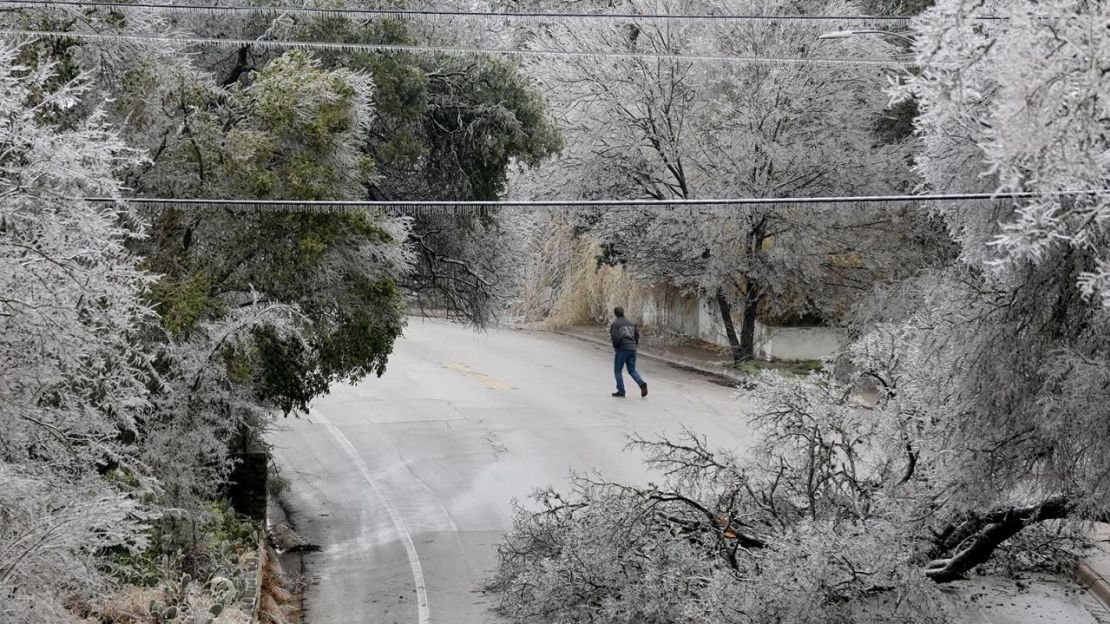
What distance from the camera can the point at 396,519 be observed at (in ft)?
52.6

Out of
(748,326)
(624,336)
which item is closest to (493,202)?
(624,336)

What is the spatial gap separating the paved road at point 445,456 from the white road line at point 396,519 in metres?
0.02

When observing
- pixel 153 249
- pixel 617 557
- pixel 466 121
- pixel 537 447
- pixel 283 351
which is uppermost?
pixel 466 121

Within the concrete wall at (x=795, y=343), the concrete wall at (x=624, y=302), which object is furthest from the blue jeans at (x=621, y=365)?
the concrete wall at (x=624, y=302)

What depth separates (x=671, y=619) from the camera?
1033 centimetres

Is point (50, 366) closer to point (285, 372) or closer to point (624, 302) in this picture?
point (285, 372)

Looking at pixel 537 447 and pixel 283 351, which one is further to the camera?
pixel 537 447

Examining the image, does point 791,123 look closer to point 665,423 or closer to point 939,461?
point 665,423

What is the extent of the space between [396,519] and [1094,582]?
7.99 meters

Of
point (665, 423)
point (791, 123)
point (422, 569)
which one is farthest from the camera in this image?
point (791, 123)

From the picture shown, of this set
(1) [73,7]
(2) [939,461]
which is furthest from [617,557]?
(1) [73,7]

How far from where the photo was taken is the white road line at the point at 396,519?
42.2 ft

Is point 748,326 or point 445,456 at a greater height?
point 748,326

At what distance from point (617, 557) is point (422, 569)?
373 centimetres
